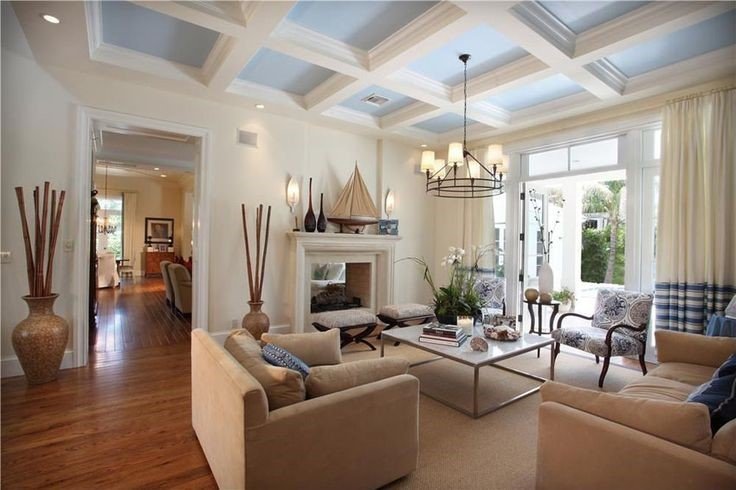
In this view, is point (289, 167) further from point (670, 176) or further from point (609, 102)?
point (670, 176)

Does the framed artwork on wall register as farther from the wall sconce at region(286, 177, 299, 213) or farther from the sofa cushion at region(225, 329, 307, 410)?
the sofa cushion at region(225, 329, 307, 410)

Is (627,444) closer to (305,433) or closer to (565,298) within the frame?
(305,433)

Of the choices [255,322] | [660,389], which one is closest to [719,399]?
[660,389]

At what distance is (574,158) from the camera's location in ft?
15.9

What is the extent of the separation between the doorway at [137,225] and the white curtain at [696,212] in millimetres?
4910

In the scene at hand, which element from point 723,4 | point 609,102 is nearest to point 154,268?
point 609,102

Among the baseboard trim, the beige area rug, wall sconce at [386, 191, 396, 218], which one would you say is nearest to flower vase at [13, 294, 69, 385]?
the baseboard trim

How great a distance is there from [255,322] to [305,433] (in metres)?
2.78

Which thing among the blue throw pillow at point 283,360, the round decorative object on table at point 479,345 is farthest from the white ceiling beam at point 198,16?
the round decorative object on table at point 479,345

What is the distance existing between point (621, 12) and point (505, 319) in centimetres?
268

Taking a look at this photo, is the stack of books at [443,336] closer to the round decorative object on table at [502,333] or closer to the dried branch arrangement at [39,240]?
the round decorative object on table at [502,333]

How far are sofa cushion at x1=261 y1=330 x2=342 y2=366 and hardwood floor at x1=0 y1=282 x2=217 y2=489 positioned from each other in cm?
79

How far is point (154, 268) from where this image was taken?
11.3 meters

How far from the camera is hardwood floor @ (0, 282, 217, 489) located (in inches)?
80.7
